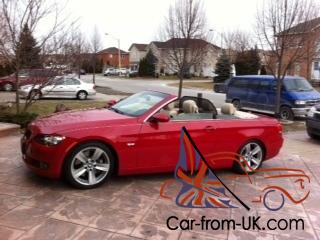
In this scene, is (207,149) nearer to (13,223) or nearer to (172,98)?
(172,98)

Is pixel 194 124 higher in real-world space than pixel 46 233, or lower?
higher

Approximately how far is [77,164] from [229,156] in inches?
100

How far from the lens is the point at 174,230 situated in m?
4.16

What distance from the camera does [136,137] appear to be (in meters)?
5.38

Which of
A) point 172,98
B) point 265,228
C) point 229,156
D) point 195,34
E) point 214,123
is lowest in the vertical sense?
point 265,228

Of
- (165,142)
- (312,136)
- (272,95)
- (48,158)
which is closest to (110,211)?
(48,158)

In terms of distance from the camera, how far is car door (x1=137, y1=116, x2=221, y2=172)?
17.9ft

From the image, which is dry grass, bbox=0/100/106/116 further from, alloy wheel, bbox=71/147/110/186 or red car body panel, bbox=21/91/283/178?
alloy wheel, bbox=71/147/110/186

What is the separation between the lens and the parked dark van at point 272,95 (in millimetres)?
14898

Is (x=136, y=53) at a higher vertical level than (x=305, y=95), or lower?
higher

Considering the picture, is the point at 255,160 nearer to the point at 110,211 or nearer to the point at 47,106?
the point at 110,211

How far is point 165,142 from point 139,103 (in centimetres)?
95

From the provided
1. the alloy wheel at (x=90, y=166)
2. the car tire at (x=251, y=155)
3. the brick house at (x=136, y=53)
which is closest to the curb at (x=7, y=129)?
the alloy wheel at (x=90, y=166)

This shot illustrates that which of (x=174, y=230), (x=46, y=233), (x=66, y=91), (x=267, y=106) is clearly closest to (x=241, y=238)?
(x=174, y=230)
